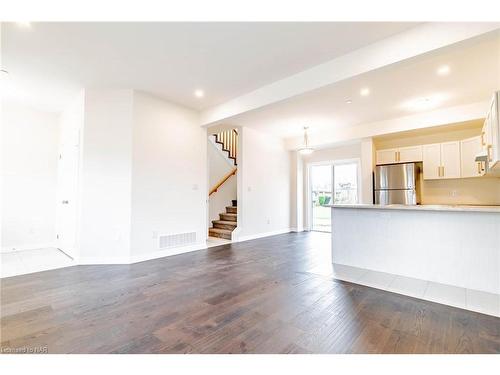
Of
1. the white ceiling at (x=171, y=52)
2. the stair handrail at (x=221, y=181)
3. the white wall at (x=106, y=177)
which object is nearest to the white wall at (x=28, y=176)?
the white ceiling at (x=171, y=52)

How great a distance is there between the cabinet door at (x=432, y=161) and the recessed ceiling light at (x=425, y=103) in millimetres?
983

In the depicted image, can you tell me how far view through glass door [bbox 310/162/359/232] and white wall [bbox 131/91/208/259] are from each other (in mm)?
4234

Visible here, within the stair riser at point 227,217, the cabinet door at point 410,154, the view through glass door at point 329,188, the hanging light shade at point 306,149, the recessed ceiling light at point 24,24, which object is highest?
the recessed ceiling light at point 24,24

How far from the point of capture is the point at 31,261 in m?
4.12

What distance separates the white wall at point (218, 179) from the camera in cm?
724

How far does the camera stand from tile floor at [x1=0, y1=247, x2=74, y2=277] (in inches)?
143

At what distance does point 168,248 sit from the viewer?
464cm

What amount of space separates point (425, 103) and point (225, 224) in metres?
5.32

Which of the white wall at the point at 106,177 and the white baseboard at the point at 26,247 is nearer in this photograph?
the white wall at the point at 106,177

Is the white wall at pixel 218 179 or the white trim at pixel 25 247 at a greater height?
the white wall at pixel 218 179

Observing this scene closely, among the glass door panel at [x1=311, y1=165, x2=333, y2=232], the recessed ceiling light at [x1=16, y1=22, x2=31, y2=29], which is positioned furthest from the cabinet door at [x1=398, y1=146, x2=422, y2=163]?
the recessed ceiling light at [x1=16, y1=22, x2=31, y2=29]

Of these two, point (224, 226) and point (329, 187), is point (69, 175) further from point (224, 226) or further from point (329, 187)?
point (329, 187)
